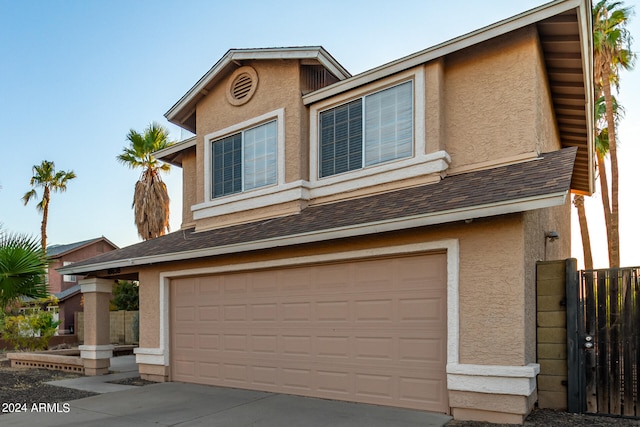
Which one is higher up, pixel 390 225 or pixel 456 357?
pixel 390 225

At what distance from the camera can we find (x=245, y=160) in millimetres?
11117

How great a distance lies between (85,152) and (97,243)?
17896 mm

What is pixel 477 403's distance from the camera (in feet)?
21.1

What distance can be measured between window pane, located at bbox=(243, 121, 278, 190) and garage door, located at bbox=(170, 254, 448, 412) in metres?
2.35

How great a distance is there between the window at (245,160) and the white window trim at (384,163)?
102cm

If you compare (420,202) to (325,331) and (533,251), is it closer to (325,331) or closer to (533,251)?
(533,251)

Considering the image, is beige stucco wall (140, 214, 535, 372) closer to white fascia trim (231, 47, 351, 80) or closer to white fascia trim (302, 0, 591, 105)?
white fascia trim (302, 0, 591, 105)

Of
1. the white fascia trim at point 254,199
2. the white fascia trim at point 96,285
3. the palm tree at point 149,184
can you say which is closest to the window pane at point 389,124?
the white fascia trim at point 254,199

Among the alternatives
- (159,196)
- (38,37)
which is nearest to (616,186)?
(159,196)

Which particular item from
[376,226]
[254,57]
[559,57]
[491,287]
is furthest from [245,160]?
[559,57]

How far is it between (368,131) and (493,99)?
2.39 meters

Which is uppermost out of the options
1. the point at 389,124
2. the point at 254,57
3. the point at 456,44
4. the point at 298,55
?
the point at 254,57

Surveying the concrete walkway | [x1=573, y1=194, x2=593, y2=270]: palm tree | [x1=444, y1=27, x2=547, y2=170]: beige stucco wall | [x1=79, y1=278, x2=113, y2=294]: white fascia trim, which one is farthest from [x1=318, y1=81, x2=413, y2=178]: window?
[x1=573, y1=194, x2=593, y2=270]: palm tree

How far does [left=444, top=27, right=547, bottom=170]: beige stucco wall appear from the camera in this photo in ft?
25.5
